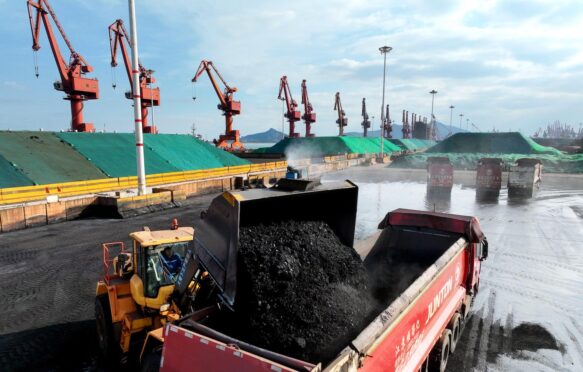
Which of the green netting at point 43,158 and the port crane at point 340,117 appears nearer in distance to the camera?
the green netting at point 43,158

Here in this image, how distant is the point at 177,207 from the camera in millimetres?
19453

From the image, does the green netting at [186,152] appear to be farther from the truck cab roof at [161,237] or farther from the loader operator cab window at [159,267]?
the loader operator cab window at [159,267]

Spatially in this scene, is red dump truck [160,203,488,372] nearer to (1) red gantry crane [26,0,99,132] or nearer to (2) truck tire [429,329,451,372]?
(2) truck tire [429,329,451,372]

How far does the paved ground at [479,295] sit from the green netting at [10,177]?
413cm

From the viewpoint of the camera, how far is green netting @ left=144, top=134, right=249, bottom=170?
28.5 metres

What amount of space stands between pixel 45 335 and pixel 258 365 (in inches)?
236

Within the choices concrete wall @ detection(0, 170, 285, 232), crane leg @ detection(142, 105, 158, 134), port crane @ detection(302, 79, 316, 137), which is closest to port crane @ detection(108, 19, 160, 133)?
crane leg @ detection(142, 105, 158, 134)

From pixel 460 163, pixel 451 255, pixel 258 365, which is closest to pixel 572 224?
pixel 451 255

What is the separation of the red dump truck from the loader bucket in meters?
0.19

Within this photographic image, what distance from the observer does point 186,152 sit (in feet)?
101

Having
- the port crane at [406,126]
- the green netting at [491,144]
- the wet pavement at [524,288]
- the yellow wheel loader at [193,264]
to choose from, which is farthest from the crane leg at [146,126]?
the port crane at [406,126]

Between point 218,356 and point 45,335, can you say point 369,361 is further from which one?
point 45,335

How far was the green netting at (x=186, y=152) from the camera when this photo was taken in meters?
28.5

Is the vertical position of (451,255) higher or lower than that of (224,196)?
lower
